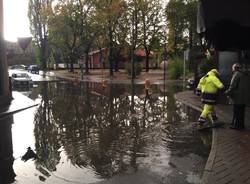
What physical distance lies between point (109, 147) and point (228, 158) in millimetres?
3018

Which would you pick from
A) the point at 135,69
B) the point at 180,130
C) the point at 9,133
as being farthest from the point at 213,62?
the point at 135,69

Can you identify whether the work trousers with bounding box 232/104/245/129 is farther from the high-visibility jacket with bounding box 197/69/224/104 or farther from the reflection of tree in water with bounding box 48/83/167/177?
the reflection of tree in water with bounding box 48/83/167/177

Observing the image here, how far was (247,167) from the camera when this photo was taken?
7.05 metres

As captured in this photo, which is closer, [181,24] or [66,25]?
[181,24]

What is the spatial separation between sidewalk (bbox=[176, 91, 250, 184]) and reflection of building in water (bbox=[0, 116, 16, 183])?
3.56m

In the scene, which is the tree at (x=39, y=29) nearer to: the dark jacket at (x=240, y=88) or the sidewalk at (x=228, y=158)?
the dark jacket at (x=240, y=88)

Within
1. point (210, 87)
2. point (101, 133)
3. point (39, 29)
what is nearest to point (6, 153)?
point (101, 133)

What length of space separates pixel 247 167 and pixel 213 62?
1511 cm

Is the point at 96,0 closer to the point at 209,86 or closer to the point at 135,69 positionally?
the point at 135,69

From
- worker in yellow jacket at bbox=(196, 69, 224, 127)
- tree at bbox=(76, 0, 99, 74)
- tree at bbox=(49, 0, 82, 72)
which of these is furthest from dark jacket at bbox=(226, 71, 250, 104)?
tree at bbox=(49, 0, 82, 72)

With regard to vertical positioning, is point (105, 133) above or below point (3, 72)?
below

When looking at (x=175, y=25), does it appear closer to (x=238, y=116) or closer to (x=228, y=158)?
(x=238, y=116)

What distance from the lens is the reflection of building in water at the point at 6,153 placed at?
7363mm

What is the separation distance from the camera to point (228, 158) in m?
7.68
